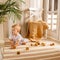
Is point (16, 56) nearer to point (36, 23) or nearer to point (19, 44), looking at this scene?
point (19, 44)

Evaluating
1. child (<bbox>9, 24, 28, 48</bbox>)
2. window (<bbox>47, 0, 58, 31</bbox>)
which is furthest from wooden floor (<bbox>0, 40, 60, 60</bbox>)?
Answer: window (<bbox>47, 0, 58, 31</bbox>)

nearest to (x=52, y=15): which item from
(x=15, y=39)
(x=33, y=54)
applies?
(x=15, y=39)

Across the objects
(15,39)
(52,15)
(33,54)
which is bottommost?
(33,54)

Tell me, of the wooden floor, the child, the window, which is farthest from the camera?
the window

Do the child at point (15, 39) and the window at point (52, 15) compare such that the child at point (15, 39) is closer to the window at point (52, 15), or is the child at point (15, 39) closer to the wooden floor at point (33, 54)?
the wooden floor at point (33, 54)

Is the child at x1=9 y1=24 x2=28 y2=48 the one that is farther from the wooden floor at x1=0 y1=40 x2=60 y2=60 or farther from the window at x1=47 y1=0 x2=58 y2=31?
the window at x1=47 y1=0 x2=58 y2=31

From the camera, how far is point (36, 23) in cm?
365

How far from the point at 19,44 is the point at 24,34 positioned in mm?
759

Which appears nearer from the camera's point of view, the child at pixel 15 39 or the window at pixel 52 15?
the child at pixel 15 39

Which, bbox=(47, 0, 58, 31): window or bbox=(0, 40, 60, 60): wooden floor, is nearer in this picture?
bbox=(0, 40, 60, 60): wooden floor

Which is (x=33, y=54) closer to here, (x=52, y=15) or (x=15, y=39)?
(x=15, y=39)

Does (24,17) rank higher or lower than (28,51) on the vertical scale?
higher

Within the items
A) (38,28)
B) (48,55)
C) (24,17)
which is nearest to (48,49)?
(48,55)

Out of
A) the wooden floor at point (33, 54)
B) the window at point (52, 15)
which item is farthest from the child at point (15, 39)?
the window at point (52, 15)
